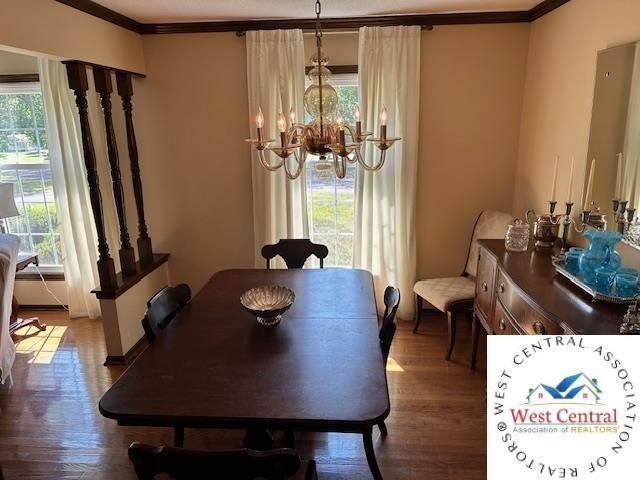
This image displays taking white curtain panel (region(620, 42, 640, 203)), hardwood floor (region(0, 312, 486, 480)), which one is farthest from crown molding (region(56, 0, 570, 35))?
hardwood floor (region(0, 312, 486, 480))

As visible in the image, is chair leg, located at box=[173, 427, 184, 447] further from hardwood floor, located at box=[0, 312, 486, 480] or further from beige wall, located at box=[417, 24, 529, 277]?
beige wall, located at box=[417, 24, 529, 277]

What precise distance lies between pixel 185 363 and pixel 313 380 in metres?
0.57

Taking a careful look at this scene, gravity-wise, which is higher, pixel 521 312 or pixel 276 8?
pixel 276 8

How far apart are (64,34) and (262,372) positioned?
238 cm

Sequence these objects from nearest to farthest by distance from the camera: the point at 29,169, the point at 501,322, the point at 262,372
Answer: the point at 262,372
the point at 501,322
the point at 29,169

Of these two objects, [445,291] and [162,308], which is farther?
[445,291]

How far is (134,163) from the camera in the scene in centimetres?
349

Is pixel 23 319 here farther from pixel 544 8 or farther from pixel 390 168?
pixel 544 8

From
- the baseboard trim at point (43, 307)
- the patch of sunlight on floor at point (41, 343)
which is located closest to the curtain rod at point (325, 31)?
the patch of sunlight on floor at point (41, 343)

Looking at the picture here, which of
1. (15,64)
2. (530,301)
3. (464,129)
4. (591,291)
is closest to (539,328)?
(530,301)

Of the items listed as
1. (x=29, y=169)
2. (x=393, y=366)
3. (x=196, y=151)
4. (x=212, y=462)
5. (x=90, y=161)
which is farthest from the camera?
(x=29, y=169)

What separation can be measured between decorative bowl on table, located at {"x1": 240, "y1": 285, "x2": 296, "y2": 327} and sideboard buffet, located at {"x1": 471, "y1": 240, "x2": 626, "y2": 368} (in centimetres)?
114

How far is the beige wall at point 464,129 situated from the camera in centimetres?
326

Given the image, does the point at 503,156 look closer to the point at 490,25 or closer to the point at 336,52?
the point at 490,25
